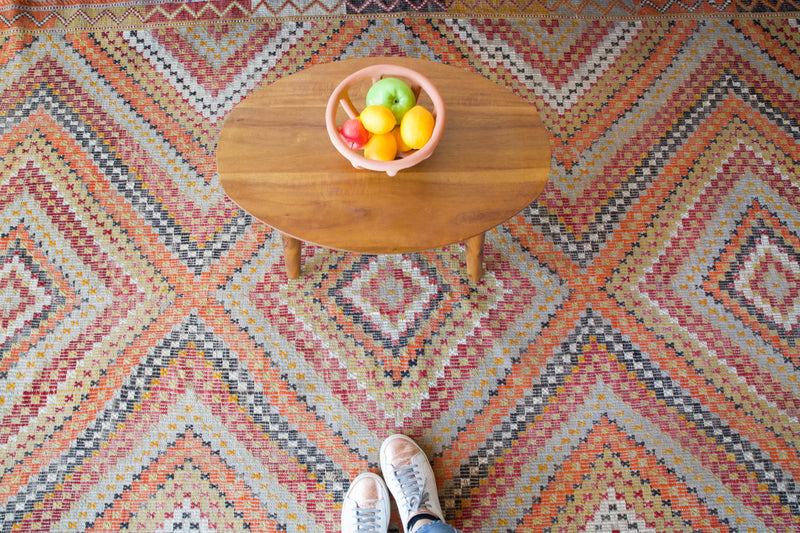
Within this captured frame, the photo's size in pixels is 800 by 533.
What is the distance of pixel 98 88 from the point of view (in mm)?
1433

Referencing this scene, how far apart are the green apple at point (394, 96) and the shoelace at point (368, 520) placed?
0.81 metres

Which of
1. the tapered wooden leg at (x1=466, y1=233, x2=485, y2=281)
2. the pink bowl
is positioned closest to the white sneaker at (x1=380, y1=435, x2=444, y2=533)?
the tapered wooden leg at (x1=466, y1=233, x2=485, y2=281)

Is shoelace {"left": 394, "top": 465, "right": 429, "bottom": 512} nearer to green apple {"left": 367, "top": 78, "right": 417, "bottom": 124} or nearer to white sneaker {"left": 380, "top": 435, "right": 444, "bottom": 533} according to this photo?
white sneaker {"left": 380, "top": 435, "right": 444, "bottom": 533}

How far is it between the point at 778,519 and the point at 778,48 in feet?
4.21

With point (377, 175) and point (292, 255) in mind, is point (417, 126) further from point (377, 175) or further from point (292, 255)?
point (292, 255)

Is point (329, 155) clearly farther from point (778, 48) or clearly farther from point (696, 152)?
Result: point (778, 48)

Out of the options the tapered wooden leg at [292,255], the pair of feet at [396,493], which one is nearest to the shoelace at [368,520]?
the pair of feet at [396,493]

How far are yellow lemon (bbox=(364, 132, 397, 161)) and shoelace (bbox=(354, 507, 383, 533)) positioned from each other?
733mm

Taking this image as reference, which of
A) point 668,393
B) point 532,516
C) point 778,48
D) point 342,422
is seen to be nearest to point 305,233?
point 342,422

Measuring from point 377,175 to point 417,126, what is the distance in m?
0.14

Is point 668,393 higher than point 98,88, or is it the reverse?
point 98,88

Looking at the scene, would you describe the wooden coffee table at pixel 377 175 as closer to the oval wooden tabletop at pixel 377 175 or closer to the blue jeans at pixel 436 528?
the oval wooden tabletop at pixel 377 175

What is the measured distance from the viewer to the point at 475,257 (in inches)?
46.6

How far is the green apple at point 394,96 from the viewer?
2.92 ft
